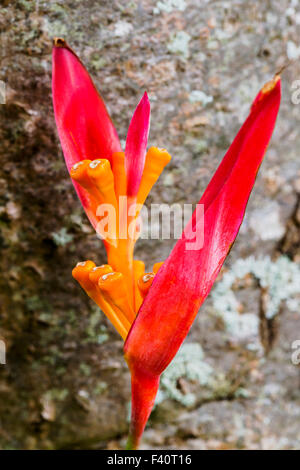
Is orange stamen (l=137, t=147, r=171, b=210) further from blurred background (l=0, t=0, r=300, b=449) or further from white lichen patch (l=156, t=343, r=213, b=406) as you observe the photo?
white lichen patch (l=156, t=343, r=213, b=406)

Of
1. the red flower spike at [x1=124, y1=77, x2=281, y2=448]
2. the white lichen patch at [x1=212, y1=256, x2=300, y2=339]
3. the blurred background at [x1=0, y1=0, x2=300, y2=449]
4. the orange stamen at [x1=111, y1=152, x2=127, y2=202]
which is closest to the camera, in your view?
the red flower spike at [x1=124, y1=77, x2=281, y2=448]

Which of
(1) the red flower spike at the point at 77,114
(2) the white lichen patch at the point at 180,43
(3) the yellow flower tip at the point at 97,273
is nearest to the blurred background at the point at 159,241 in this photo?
(2) the white lichen patch at the point at 180,43

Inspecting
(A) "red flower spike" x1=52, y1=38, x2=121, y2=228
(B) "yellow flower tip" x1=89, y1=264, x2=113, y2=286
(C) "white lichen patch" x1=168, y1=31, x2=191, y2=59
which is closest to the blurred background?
(C) "white lichen patch" x1=168, y1=31, x2=191, y2=59

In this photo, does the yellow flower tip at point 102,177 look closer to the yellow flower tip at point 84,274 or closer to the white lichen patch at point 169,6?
the yellow flower tip at point 84,274

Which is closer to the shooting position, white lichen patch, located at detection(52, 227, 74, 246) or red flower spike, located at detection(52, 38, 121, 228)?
red flower spike, located at detection(52, 38, 121, 228)

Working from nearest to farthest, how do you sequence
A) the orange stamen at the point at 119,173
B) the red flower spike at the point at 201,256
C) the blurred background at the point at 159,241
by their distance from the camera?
the red flower spike at the point at 201,256
the orange stamen at the point at 119,173
the blurred background at the point at 159,241

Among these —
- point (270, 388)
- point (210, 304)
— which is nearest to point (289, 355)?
point (270, 388)

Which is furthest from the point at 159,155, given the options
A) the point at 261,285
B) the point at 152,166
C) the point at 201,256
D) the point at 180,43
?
the point at 261,285

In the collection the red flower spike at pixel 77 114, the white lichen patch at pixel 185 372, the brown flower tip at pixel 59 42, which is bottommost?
the white lichen patch at pixel 185 372

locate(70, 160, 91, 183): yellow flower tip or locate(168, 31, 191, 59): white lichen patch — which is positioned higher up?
locate(168, 31, 191, 59): white lichen patch
